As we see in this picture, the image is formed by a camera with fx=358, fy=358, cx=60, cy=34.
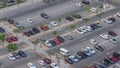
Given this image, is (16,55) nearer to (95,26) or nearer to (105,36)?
(105,36)

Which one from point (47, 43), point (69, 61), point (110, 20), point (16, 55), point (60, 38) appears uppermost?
point (110, 20)

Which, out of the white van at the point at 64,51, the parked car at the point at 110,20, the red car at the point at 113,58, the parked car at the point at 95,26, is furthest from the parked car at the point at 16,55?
the parked car at the point at 110,20

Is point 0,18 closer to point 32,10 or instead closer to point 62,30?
point 32,10

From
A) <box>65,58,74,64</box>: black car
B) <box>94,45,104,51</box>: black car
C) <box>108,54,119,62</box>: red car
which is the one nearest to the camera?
<box>65,58,74,64</box>: black car

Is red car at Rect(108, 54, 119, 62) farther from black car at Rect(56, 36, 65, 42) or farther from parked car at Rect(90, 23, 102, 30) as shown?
parked car at Rect(90, 23, 102, 30)

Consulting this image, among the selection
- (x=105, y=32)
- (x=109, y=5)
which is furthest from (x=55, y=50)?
(x=109, y=5)

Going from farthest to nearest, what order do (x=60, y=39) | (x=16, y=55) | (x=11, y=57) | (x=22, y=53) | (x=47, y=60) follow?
(x=60, y=39) < (x=22, y=53) < (x=16, y=55) < (x=11, y=57) < (x=47, y=60)

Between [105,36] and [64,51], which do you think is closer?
[64,51]

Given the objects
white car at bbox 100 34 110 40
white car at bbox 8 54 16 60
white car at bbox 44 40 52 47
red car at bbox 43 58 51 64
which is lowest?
white car at bbox 8 54 16 60

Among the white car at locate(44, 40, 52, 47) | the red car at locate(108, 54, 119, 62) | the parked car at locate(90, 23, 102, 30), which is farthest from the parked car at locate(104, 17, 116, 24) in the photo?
the white car at locate(44, 40, 52, 47)

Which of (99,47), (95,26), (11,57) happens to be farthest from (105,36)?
(11,57)

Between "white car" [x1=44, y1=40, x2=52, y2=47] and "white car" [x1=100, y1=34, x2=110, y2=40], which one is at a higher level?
"white car" [x1=100, y1=34, x2=110, y2=40]
